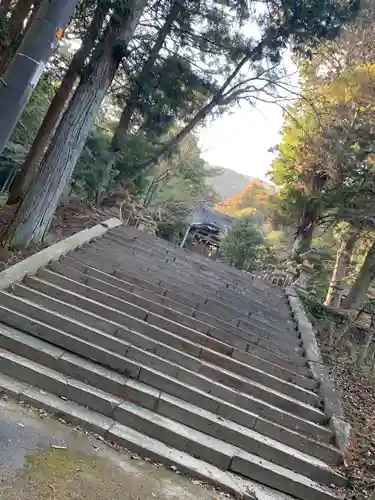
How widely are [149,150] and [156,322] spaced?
32.3 feet

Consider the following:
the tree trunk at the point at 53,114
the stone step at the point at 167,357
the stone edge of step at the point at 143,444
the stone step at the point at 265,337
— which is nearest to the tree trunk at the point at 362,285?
the stone step at the point at 265,337

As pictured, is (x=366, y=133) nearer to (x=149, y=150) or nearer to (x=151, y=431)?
(x=149, y=150)

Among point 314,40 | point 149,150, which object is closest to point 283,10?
point 314,40

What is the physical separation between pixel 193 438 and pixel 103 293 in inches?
122

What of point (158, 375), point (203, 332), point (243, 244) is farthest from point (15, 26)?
point (243, 244)

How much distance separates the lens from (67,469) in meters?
4.05

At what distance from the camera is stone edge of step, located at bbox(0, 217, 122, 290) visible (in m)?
7.12

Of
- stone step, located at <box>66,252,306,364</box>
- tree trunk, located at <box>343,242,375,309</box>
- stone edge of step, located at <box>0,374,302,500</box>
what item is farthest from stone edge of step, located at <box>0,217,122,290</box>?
tree trunk, located at <box>343,242,375,309</box>

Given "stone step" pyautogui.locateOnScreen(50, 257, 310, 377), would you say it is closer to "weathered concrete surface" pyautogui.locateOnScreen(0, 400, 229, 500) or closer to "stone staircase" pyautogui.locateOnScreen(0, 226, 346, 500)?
"stone staircase" pyautogui.locateOnScreen(0, 226, 346, 500)

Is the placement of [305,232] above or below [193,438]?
above

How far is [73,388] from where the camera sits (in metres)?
5.43

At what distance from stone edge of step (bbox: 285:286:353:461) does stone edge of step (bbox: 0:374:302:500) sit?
4.12ft

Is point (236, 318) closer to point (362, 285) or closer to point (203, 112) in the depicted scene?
point (362, 285)

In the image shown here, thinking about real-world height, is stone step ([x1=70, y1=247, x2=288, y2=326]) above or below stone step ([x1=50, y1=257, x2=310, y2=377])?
above
